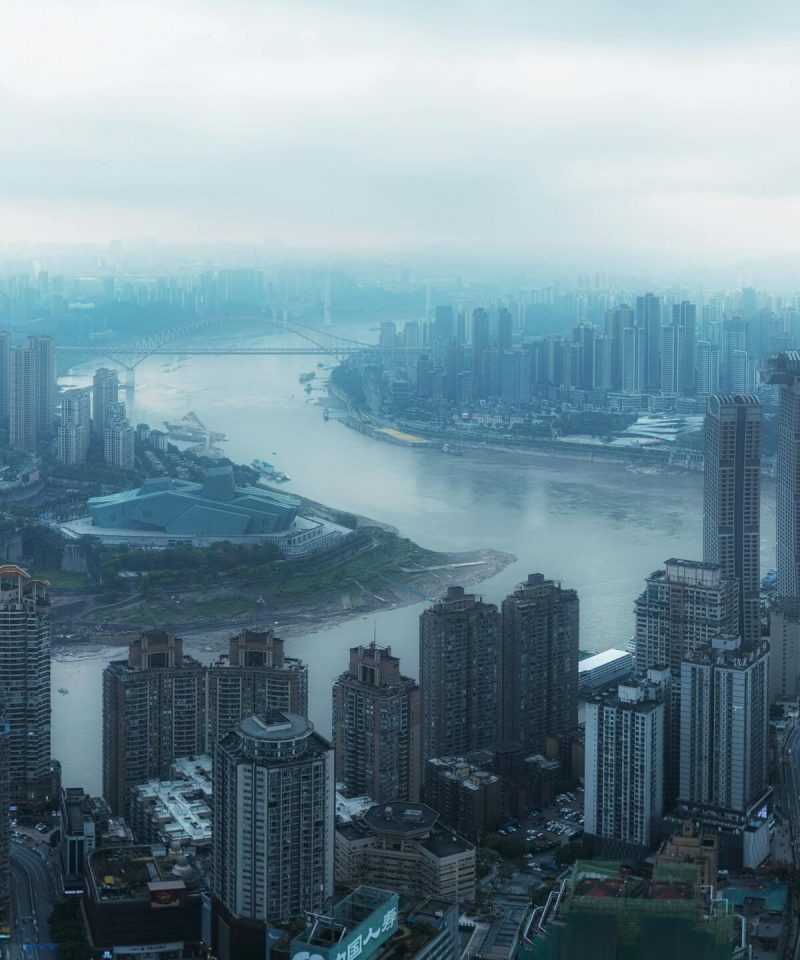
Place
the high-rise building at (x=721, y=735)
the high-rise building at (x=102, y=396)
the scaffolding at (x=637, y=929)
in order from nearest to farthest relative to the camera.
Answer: the scaffolding at (x=637, y=929) < the high-rise building at (x=721, y=735) < the high-rise building at (x=102, y=396)

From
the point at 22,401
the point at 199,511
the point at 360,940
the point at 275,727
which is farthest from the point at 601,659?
the point at 22,401

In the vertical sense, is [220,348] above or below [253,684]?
above

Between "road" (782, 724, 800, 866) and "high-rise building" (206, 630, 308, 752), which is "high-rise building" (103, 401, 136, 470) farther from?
"road" (782, 724, 800, 866)

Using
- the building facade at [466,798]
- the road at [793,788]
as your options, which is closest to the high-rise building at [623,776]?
the building facade at [466,798]

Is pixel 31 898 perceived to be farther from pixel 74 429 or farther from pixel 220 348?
pixel 220 348

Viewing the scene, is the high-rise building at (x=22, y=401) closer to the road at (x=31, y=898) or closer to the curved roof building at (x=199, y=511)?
the curved roof building at (x=199, y=511)

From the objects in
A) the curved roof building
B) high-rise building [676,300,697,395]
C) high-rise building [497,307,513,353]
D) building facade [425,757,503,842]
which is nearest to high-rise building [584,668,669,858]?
building facade [425,757,503,842]
